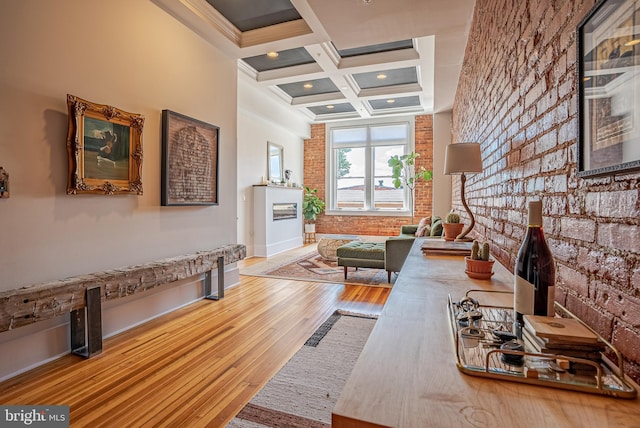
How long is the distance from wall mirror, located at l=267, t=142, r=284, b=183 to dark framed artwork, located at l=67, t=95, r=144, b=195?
178 inches

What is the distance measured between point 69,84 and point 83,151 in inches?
19.0

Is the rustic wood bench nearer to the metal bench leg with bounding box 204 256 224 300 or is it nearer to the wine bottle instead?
the metal bench leg with bounding box 204 256 224 300

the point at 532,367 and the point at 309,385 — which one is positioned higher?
the point at 532,367

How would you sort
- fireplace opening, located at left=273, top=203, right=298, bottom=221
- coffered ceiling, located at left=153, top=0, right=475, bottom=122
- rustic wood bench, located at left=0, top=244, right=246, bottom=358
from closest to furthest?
rustic wood bench, located at left=0, top=244, right=246, bottom=358 < coffered ceiling, located at left=153, top=0, right=475, bottom=122 < fireplace opening, located at left=273, top=203, right=298, bottom=221

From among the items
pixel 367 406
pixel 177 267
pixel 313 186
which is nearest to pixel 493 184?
pixel 367 406

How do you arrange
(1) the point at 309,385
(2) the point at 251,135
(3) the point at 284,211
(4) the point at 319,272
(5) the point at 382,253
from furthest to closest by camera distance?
1. (3) the point at 284,211
2. (2) the point at 251,135
3. (4) the point at 319,272
4. (5) the point at 382,253
5. (1) the point at 309,385

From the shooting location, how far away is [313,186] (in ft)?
29.9

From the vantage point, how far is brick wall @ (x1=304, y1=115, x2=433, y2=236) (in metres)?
8.20

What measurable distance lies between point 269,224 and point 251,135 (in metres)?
1.85

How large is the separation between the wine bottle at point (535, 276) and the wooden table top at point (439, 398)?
22cm

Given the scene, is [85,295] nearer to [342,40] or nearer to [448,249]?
[448,249]

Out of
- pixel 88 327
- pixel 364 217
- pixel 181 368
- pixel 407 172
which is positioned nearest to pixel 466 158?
pixel 181 368

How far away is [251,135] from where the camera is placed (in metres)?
6.60

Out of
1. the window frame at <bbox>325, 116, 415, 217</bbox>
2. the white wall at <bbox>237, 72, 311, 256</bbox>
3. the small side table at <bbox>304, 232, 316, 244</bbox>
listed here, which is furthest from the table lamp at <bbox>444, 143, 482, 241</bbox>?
the small side table at <bbox>304, 232, 316, 244</bbox>
